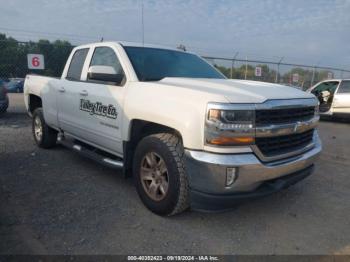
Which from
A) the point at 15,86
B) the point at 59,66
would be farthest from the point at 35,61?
the point at 15,86

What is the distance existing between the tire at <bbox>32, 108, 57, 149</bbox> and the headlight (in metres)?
4.00

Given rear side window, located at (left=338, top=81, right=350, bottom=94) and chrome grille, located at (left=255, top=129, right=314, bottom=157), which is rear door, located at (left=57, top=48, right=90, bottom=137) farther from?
rear side window, located at (left=338, top=81, right=350, bottom=94)

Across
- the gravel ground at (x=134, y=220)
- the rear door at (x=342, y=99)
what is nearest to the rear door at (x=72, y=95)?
the gravel ground at (x=134, y=220)

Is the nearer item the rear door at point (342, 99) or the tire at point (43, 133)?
the tire at point (43, 133)

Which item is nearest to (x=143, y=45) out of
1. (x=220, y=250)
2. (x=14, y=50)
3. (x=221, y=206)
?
(x=221, y=206)

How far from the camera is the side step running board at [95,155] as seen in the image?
13.0ft

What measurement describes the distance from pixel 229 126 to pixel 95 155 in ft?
7.36

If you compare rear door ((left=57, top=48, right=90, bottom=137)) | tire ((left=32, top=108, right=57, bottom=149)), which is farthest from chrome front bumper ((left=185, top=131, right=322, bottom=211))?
tire ((left=32, top=108, right=57, bottom=149))

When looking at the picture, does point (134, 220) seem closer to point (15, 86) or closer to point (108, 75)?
point (108, 75)

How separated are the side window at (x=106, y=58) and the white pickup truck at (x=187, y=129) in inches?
0.6

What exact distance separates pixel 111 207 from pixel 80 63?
2469 mm

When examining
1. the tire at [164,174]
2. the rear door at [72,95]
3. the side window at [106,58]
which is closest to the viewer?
the tire at [164,174]

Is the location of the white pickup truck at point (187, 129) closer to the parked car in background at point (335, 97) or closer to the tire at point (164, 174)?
the tire at point (164, 174)

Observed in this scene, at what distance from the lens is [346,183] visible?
479 cm
